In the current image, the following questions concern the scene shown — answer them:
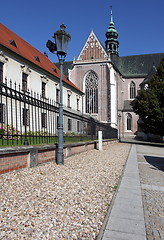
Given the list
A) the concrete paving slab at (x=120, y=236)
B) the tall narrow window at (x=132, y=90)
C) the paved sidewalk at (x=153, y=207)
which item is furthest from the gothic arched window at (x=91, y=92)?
the concrete paving slab at (x=120, y=236)

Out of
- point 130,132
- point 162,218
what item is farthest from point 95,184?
point 130,132

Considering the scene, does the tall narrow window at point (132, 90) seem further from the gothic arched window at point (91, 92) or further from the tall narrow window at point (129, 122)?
the gothic arched window at point (91, 92)

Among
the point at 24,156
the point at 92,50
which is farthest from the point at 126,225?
the point at 92,50

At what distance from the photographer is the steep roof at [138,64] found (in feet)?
179

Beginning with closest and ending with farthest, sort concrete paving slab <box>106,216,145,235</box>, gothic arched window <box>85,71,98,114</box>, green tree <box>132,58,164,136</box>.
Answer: concrete paving slab <box>106,216,145,235</box> → green tree <box>132,58,164,136</box> → gothic arched window <box>85,71,98,114</box>

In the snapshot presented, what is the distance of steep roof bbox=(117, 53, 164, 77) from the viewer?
54494 mm

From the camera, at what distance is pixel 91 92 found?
4538cm

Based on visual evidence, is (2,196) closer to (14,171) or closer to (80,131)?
(14,171)

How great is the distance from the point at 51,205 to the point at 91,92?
42.3m

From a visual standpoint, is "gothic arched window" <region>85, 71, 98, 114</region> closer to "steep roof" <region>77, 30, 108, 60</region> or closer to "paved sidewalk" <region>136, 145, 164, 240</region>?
"steep roof" <region>77, 30, 108, 60</region>

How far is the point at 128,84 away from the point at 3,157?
51806mm

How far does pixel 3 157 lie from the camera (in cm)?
488

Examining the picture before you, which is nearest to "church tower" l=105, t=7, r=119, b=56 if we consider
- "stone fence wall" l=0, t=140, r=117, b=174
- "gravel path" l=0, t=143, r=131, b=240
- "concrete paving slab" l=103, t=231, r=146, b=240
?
"stone fence wall" l=0, t=140, r=117, b=174

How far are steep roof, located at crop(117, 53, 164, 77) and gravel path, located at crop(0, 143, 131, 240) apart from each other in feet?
170
